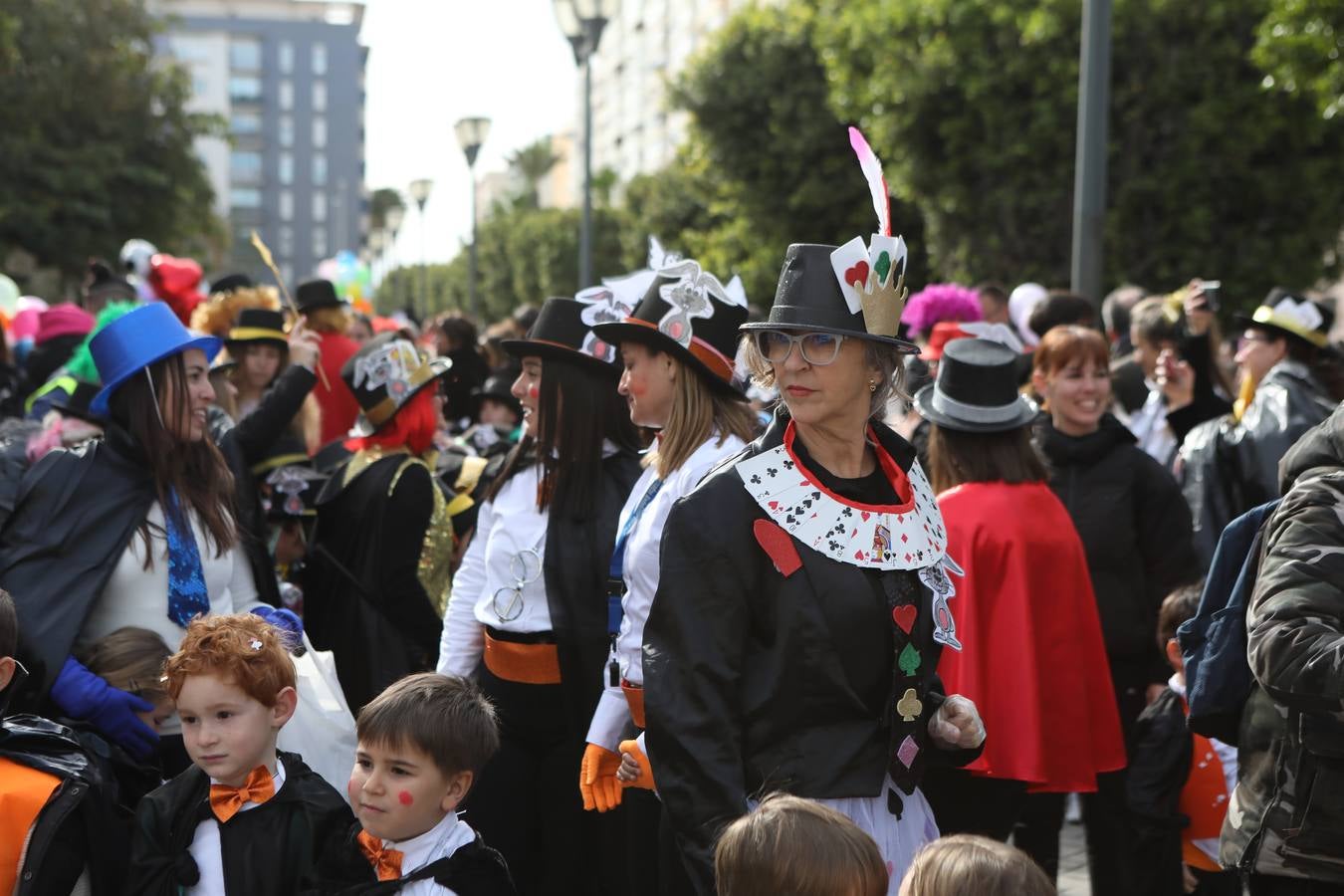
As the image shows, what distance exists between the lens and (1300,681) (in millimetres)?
2873

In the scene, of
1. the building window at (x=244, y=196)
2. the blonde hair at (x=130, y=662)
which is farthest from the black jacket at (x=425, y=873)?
the building window at (x=244, y=196)

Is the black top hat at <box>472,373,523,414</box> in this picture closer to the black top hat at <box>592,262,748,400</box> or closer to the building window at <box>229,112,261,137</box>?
the black top hat at <box>592,262,748,400</box>

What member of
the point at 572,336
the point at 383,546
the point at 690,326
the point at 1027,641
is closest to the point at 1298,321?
the point at 1027,641

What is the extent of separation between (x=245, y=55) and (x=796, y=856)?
5868 inches

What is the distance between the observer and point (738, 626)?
286 centimetres

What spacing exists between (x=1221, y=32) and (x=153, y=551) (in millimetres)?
20086

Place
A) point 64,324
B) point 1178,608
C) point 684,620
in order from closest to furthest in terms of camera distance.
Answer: point 684,620 → point 1178,608 → point 64,324

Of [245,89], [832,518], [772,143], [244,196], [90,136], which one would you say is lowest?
[832,518]

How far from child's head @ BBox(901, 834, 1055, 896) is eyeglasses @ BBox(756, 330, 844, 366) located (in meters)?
0.98

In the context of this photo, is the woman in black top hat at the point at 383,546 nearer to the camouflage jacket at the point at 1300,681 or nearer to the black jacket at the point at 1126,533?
the black jacket at the point at 1126,533

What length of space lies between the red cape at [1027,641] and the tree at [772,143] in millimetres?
24198

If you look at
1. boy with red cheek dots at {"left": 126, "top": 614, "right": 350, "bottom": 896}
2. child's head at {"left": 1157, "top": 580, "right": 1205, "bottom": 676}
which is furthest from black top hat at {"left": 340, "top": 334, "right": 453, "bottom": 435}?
child's head at {"left": 1157, "top": 580, "right": 1205, "bottom": 676}

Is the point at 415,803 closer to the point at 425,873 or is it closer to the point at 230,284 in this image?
the point at 425,873

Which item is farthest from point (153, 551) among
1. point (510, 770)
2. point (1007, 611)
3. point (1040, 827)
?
point (1040, 827)
